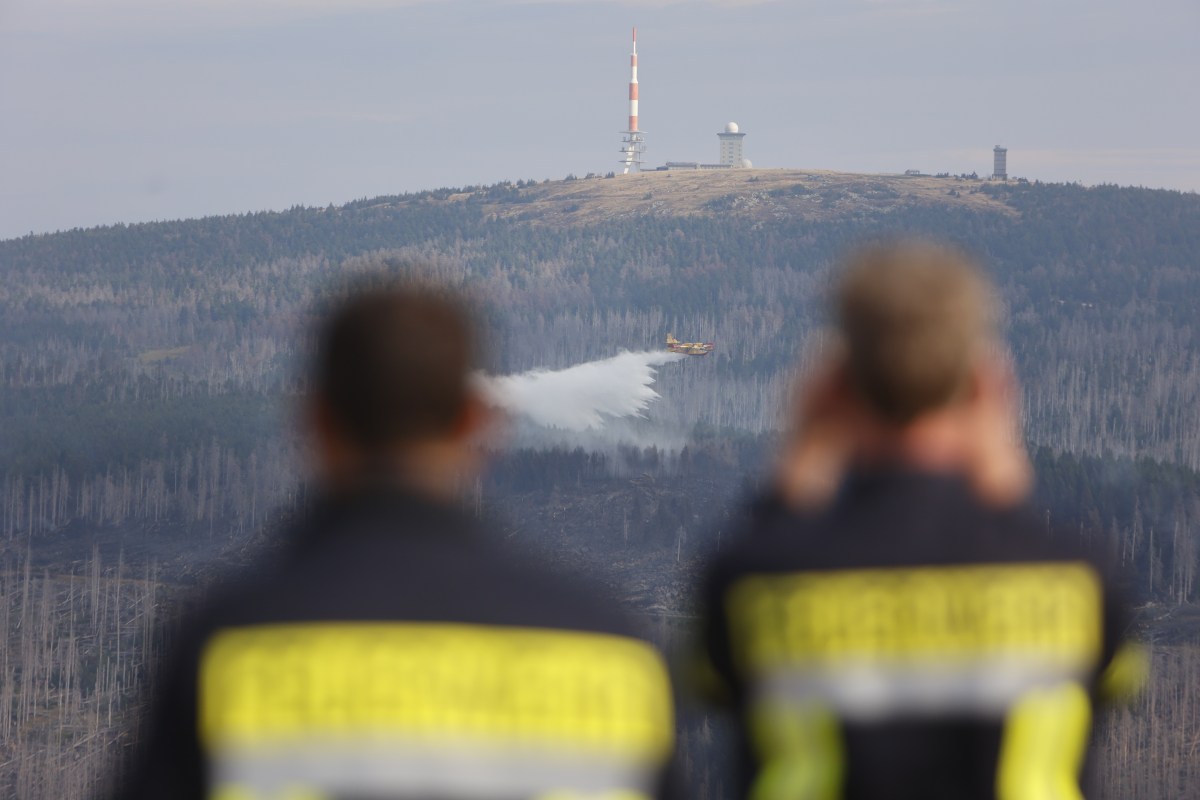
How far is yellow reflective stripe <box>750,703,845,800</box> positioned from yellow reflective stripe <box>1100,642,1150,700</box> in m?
1.13

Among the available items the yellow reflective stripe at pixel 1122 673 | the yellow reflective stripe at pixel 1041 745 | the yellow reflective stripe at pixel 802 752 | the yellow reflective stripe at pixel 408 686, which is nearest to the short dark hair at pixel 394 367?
the yellow reflective stripe at pixel 408 686

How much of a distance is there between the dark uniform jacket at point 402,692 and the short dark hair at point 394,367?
0.42 metres

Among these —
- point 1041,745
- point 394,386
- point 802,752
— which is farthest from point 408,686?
point 1041,745

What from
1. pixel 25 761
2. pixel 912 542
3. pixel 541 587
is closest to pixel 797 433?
pixel 912 542

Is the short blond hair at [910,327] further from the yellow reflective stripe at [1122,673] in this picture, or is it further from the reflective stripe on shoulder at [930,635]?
the yellow reflective stripe at [1122,673]

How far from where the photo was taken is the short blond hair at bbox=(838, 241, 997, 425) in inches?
249

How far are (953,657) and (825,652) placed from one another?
50cm

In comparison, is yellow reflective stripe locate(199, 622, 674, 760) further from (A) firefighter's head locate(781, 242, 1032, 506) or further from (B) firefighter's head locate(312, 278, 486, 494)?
(A) firefighter's head locate(781, 242, 1032, 506)

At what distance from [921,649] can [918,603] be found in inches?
7.1

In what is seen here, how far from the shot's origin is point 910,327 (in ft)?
20.9

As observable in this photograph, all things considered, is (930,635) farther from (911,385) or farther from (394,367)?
(394,367)

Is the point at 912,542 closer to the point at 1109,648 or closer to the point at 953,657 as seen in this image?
the point at 953,657

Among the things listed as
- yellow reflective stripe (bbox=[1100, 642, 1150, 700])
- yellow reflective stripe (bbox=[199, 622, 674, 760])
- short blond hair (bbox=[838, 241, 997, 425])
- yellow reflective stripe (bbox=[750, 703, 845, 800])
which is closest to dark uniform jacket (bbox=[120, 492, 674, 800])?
yellow reflective stripe (bbox=[199, 622, 674, 760])

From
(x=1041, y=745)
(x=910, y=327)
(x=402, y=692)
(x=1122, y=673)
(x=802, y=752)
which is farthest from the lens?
(x=1122, y=673)
